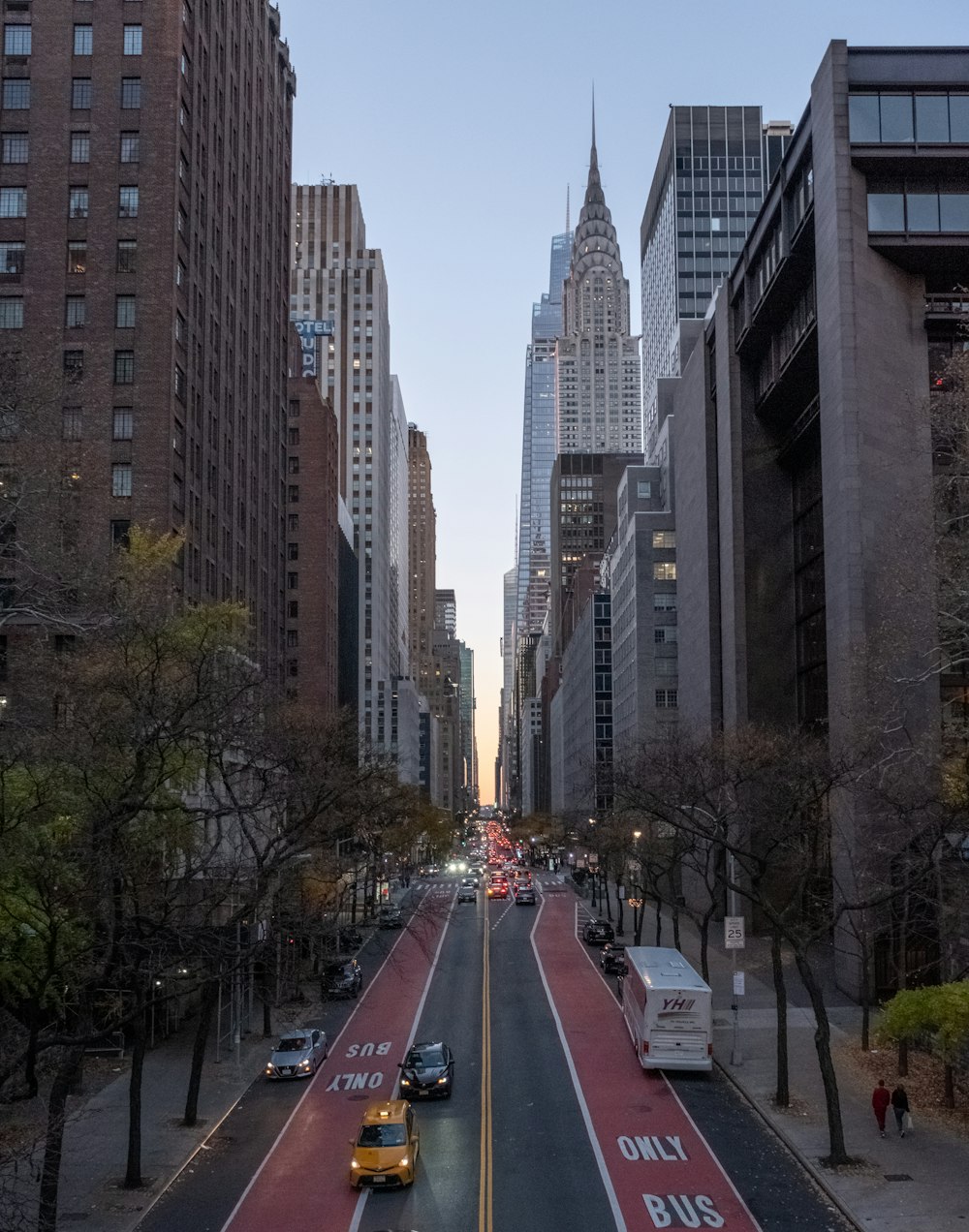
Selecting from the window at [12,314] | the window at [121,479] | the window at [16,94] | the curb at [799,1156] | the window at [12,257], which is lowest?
the curb at [799,1156]

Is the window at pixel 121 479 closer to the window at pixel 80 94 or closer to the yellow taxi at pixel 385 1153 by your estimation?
the window at pixel 80 94

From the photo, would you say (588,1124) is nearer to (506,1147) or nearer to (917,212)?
(506,1147)

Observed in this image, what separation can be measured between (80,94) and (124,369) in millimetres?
14835

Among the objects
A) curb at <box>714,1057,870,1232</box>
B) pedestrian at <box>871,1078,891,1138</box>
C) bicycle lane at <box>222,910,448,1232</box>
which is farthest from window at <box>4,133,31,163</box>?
pedestrian at <box>871,1078,891,1138</box>

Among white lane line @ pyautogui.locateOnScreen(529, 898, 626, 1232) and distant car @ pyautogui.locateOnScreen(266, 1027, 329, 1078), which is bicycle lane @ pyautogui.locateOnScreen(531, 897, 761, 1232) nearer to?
white lane line @ pyautogui.locateOnScreen(529, 898, 626, 1232)

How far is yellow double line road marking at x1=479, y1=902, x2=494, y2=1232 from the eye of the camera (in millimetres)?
23312

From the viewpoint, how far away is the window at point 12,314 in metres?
58.0

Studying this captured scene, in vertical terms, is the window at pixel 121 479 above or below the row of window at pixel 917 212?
below

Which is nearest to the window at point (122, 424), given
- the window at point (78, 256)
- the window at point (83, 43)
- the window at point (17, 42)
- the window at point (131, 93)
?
the window at point (78, 256)

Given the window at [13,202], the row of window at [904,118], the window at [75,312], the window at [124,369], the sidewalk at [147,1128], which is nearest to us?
the sidewalk at [147,1128]

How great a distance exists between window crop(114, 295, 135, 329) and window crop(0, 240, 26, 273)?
5.05 meters

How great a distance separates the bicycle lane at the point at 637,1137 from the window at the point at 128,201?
42123mm

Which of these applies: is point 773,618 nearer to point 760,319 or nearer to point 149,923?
point 760,319

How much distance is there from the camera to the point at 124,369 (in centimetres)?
5791
